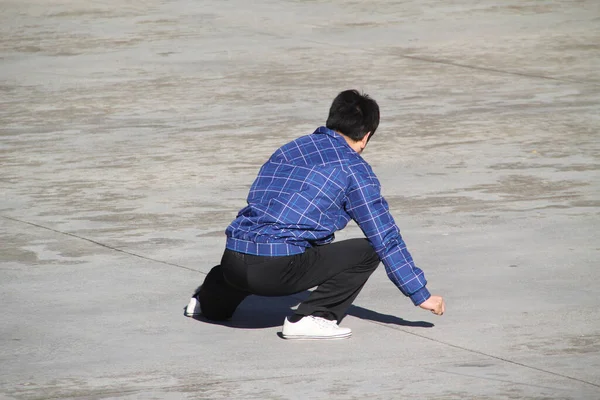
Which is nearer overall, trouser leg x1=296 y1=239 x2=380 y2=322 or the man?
the man

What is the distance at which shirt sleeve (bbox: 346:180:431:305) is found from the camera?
559 centimetres

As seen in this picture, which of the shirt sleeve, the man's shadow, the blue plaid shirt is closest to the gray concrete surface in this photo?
the man's shadow

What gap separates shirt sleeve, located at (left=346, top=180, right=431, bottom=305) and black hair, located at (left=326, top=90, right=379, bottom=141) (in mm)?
276

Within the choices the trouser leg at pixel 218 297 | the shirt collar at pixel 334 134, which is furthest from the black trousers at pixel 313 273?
the shirt collar at pixel 334 134

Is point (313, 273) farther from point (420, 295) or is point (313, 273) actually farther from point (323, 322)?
point (420, 295)

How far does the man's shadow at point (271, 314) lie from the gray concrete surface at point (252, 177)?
2 cm

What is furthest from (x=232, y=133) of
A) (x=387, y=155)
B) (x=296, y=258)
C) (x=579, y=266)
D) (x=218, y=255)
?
(x=296, y=258)

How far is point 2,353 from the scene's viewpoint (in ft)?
18.3

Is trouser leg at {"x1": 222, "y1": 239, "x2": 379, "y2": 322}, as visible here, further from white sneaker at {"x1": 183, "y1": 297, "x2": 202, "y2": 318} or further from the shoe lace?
white sneaker at {"x1": 183, "y1": 297, "x2": 202, "y2": 318}

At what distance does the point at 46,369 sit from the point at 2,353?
0.34 meters

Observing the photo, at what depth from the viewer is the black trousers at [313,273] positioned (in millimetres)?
5703

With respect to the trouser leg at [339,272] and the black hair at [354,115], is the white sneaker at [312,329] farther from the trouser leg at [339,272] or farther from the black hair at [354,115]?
the black hair at [354,115]

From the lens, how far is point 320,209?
563cm

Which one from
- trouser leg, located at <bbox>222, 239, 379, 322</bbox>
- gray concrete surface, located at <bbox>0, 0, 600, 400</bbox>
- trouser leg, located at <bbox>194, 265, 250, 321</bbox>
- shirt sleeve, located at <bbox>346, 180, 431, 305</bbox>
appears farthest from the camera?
trouser leg, located at <bbox>194, 265, 250, 321</bbox>
